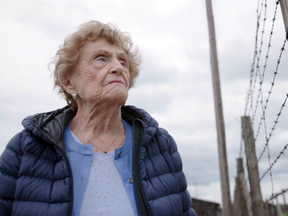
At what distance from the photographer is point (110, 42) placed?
220 cm

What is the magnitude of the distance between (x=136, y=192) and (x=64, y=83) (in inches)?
38.0

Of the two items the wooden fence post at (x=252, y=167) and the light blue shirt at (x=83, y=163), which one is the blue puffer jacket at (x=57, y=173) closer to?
the light blue shirt at (x=83, y=163)

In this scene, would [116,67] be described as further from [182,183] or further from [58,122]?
[182,183]

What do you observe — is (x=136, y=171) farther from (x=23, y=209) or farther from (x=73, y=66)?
(x=73, y=66)

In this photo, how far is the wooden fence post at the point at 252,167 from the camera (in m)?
4.06

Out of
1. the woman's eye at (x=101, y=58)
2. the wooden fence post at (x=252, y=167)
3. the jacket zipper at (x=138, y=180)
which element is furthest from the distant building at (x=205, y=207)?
the woman's eye at (x=101, y=58)

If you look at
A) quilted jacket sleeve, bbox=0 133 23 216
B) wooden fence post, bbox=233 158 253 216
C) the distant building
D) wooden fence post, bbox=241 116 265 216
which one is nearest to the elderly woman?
quilted jacket sleeve, bbox=0 133 23 216

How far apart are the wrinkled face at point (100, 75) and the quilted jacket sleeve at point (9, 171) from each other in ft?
1.69

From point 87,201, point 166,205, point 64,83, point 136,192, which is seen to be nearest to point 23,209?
point 87,201

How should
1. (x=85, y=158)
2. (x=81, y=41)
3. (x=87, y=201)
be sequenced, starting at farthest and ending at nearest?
(x=81, y=41)
(x=85, y=158)
(x=87, y=201)

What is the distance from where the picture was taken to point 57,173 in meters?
1.72

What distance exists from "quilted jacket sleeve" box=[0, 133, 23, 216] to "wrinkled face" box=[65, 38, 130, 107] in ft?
1.69

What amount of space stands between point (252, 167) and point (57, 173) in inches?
126

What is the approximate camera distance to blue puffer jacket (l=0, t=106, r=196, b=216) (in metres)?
1.63
